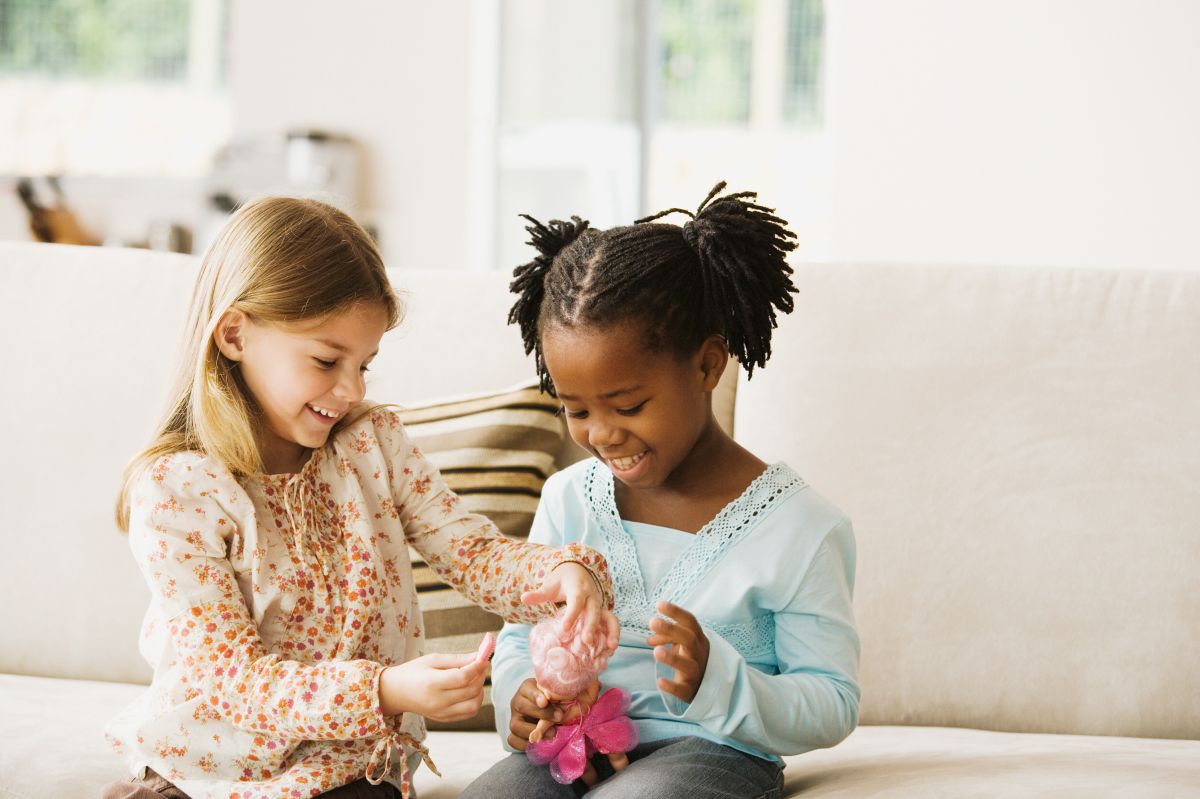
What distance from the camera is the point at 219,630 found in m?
1.24

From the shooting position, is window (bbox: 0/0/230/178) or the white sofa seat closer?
the white sofa seat

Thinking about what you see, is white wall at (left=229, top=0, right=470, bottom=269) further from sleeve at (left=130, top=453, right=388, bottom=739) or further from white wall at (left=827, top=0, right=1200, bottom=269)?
sleeve at (left=130, top=453, right=388, bottom=739)

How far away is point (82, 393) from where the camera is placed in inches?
75.5

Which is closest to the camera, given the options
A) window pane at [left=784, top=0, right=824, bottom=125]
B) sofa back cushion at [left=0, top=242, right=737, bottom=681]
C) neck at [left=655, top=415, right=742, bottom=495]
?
neck at [left=655, top=415, right=742, bottom=495]

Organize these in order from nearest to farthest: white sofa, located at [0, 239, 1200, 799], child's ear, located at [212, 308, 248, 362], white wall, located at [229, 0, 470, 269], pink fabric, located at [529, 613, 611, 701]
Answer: pink fabric, located at [529, 613, 611, 701] < child's ear, located at [212, 308, 248, 362] < white sofa, located at [0, 239, 1200, 799] < white wall, located at [229, 0, 470, 269]

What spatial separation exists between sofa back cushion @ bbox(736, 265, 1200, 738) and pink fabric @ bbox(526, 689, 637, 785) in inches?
20.7

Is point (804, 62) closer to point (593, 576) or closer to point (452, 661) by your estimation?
point (593, 576)

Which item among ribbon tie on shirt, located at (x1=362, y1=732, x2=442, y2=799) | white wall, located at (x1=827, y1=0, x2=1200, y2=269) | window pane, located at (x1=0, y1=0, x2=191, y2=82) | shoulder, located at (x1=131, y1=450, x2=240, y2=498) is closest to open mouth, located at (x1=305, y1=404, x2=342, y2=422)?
shoulder, located at (x1=131, y1=450, x2=240, y2=498)

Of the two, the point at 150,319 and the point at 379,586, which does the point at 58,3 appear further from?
the point at 379,586

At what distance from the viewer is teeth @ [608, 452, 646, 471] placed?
134 centimetres

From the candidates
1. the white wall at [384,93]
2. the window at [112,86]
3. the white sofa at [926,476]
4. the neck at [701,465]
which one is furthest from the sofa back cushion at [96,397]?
the window at [112,86]

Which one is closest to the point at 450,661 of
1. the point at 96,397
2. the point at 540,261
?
the point at 540,261

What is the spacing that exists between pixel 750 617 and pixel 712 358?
0.92 feet

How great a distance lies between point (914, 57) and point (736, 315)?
1703 mm
